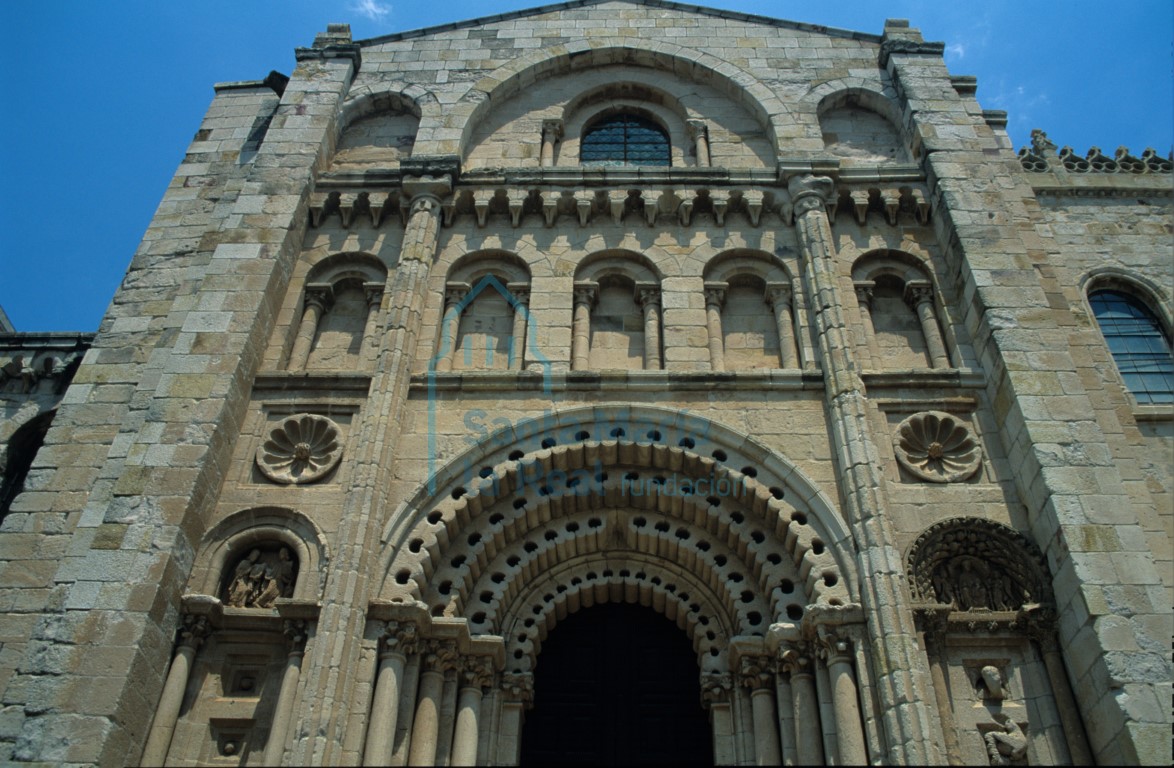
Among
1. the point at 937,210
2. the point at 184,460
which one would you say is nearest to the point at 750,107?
the point at 937,210

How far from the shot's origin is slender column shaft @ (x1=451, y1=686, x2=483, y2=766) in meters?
8.97

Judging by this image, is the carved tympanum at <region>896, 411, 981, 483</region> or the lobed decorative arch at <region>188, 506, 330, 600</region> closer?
the lobed decorative arch at <region>188, 506, 330, 600</region>

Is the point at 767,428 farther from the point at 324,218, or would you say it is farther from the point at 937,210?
the point at 324,218

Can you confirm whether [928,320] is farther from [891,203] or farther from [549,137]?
[549,137]

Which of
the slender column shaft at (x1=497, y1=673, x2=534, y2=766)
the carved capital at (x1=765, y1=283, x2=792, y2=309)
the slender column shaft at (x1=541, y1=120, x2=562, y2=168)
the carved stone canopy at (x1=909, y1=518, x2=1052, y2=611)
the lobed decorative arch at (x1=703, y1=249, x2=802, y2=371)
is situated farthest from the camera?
the slender column shaft at (x1=541, y1=120, x2=562, y2=168)

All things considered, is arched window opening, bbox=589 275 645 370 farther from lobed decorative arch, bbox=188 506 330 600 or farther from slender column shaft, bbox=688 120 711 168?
lobed decorative arch, bbox=188 506 330 600

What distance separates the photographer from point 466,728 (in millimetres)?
9141

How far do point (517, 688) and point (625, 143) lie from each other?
875 centimetres

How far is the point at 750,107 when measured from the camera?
1445cm

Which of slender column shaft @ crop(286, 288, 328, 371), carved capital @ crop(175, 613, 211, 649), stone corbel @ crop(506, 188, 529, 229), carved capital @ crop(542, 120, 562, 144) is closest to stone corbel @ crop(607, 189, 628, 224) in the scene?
stone corbel @ crop(506, 188, 529, 229)

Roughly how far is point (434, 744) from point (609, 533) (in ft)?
9.75

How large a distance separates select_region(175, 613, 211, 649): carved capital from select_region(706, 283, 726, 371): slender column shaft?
20.2 feet

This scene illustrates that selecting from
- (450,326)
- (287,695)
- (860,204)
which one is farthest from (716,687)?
(860,204)

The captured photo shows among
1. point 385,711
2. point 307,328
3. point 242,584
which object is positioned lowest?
point 385,711
